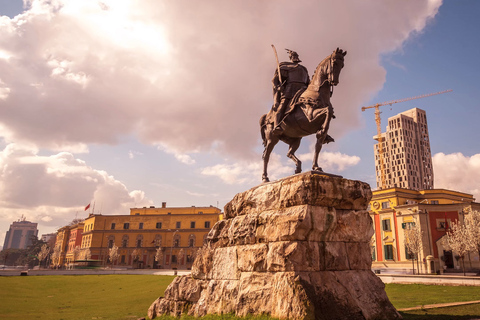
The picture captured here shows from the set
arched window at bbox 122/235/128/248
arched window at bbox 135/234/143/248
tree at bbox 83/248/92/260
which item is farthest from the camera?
arched window at bbox 122/235/128/248

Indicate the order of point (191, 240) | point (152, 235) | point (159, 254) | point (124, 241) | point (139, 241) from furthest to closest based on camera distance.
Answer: point (124, 241) < point (139, 241) < point (152, 235) < point (191, 240) < point (159, 254)

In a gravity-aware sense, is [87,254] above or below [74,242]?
below

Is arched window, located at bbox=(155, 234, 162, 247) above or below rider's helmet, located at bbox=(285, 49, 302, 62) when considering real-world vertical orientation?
below

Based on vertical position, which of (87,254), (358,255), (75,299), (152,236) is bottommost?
(75,299)

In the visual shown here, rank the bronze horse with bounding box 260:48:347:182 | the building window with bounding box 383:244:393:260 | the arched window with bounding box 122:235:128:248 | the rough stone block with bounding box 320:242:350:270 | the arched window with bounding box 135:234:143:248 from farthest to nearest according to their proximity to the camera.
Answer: the arched window with bounding box 122:235:128:248, the arched window with bounding box 135:234:143:248, the building window with bounding box 383:244:393:260, the bronze horse with bounding box 260:48:347:182, the rough stone block with bounding box 320:242:350:270

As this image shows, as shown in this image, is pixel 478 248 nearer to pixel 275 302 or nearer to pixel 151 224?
pixel 275 302

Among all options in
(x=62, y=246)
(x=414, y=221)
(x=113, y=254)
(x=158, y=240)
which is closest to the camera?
(x=414, y=221)

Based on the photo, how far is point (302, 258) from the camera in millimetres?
7480

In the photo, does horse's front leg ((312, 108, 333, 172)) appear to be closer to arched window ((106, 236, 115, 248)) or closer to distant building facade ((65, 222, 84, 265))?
arched window ((106, 236, 115, 248))

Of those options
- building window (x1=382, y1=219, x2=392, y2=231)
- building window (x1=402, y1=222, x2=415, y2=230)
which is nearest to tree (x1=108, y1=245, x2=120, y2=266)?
building window (x1=382, y1=219, x2=392, y2=231)

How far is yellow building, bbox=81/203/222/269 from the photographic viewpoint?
245 ft

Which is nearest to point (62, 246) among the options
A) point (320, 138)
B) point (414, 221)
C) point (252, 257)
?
point (414, 221)

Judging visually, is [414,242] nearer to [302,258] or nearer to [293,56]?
[293,56]

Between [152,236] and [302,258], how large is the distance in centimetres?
7354
